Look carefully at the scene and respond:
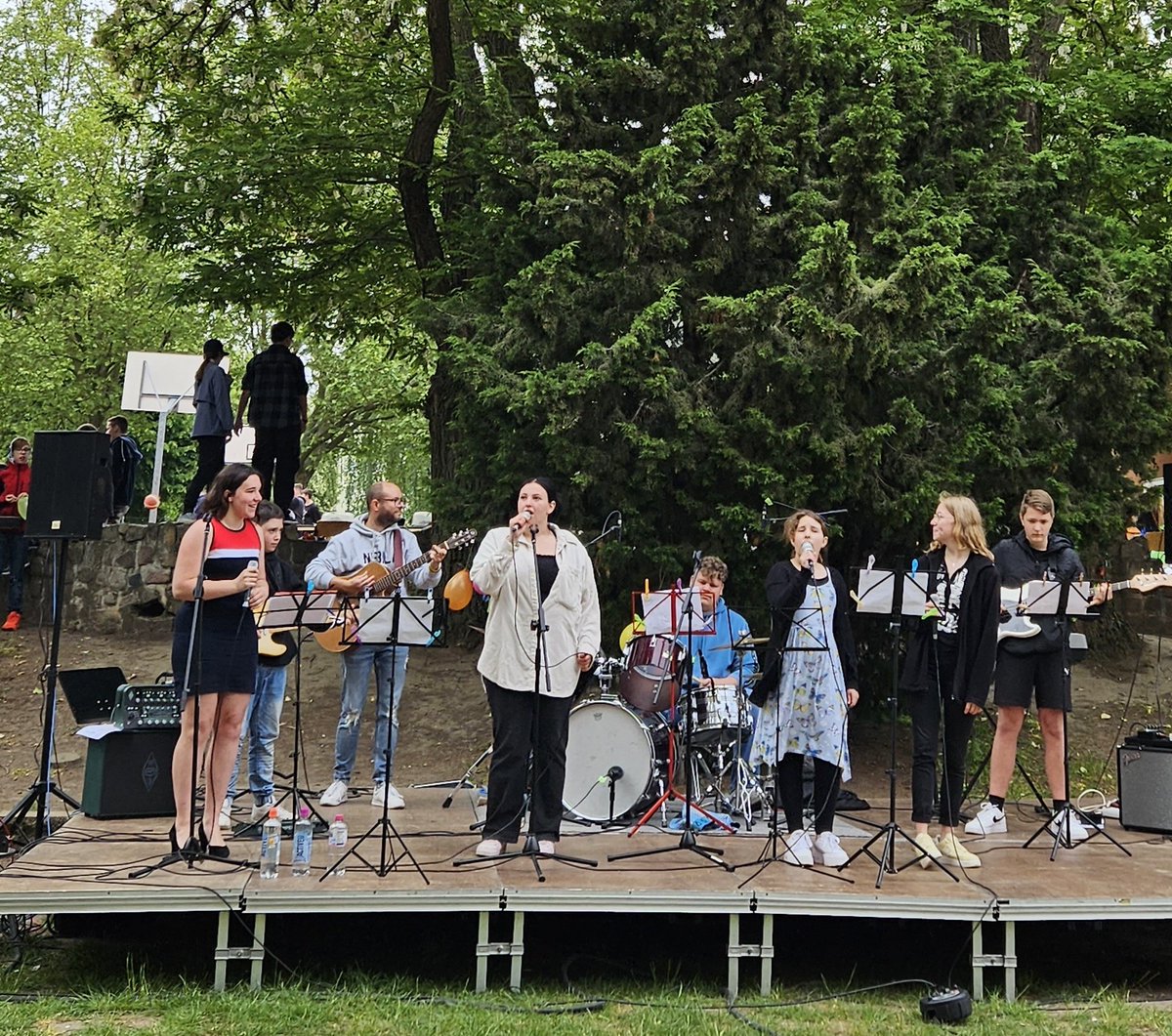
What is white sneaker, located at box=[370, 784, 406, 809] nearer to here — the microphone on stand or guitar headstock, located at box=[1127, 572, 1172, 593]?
the microphone on stand

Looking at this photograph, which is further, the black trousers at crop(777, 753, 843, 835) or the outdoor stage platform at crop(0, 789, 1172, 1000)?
the black trousers at crop(777, 753, 843, 835)

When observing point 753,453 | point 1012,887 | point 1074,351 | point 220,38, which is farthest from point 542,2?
point 1012,887

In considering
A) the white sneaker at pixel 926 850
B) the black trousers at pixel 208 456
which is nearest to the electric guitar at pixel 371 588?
the white sneaker at pixel 926 850

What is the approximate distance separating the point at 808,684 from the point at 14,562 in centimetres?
966

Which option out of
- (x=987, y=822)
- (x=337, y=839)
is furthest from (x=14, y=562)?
(x=987, y=822)

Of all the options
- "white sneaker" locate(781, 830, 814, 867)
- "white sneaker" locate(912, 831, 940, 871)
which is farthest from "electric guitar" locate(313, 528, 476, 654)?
"white sneaker" locate(912, 831, 940, 871)

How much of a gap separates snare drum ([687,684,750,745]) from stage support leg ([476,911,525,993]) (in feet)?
8.02

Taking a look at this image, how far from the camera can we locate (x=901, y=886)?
631 centimetres

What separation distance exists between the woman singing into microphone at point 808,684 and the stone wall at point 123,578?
7.44 m

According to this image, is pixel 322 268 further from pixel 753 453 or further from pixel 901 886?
pixel 901 886

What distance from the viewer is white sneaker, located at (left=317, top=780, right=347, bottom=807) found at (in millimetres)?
8016

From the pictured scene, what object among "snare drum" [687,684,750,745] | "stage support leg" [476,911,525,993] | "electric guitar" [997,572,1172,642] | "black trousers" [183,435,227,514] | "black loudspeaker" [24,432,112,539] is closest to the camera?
"stage support leg" [476,911,525,993]

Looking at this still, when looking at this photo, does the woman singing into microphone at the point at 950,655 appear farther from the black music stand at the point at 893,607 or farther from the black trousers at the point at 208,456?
the black trousers at the point at 208,456

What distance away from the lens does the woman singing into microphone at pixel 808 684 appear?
6.67 m
